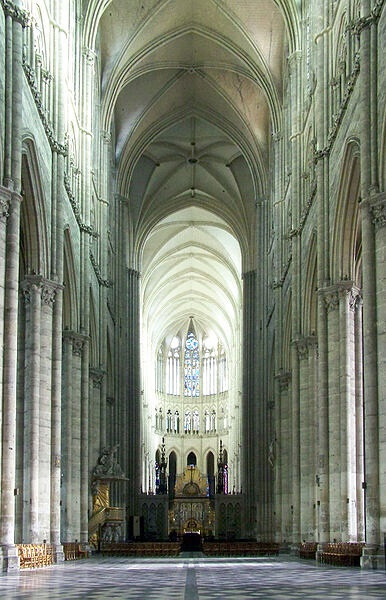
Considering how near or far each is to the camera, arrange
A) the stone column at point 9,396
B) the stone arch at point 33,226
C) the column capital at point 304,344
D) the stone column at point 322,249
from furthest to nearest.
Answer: the column capital at point 304,344, the stone column at point 322,249, the stone arch at point 33,226, the stone column at point 9,396

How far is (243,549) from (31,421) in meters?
19.0

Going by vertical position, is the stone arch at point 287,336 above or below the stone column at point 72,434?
above

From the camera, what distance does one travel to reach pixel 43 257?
32.9m

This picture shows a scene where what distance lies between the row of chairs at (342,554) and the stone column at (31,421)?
367 inches

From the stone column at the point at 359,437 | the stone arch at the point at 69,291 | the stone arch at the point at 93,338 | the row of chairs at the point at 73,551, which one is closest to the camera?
the stone column at the point at 359,437

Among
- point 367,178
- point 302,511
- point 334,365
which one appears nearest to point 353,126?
point 367,178

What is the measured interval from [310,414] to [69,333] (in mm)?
10667

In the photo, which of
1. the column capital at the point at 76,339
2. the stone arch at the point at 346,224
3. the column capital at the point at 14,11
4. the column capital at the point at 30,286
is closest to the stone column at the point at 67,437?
the column capital at the point at 76,339

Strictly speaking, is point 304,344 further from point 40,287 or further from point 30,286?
point 30,286

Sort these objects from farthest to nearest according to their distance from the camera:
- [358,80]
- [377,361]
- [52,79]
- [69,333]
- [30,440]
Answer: [69,333], [52,79], [30,440], [358,80], [377,361]

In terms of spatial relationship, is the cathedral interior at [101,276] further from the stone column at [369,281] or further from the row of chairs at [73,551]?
Result: the row of chairs at [73,551]

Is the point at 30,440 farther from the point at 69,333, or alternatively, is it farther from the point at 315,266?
the point at 315,266

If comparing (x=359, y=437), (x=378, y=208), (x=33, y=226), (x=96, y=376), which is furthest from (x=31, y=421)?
(x=96, y=376)

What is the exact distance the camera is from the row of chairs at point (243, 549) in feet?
148
